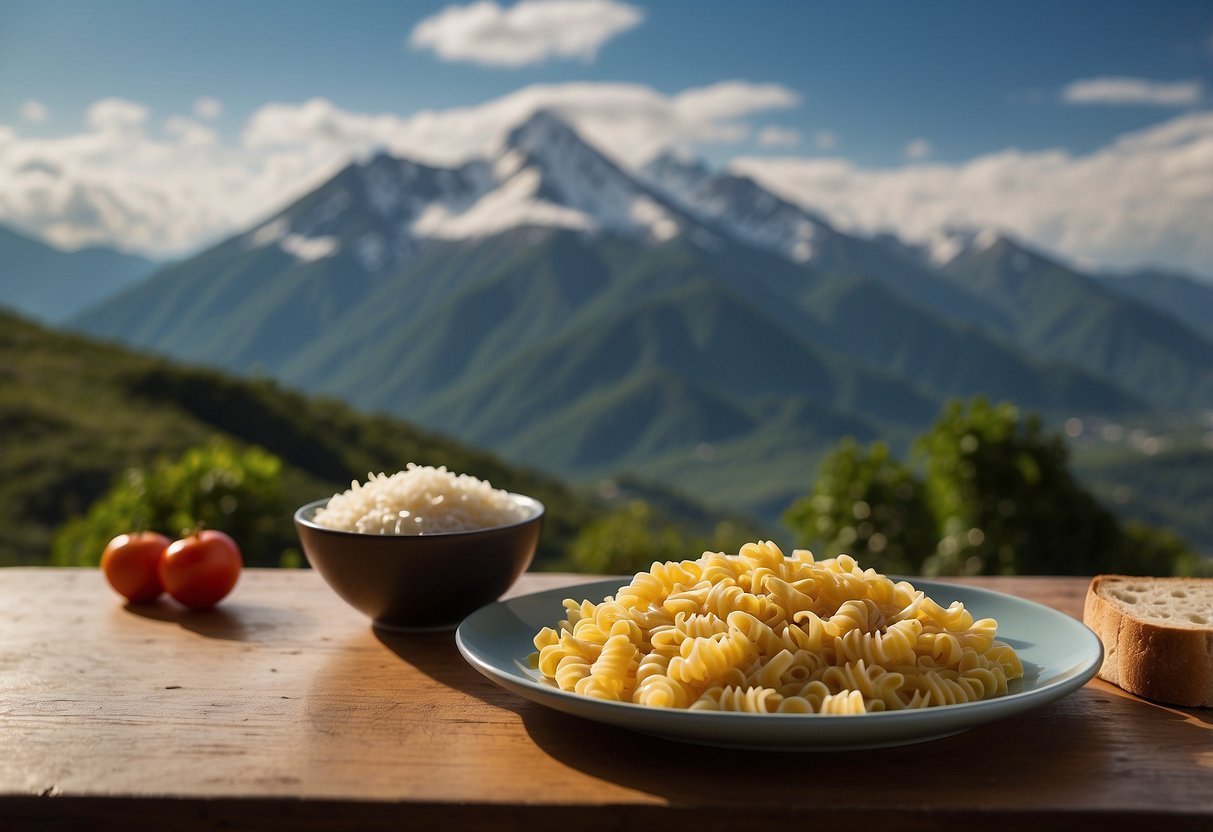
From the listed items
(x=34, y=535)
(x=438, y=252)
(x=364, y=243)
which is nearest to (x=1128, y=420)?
(x=438, y=252)

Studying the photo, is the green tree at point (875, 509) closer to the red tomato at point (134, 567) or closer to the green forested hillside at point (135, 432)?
the red tomato at point (134, 567)

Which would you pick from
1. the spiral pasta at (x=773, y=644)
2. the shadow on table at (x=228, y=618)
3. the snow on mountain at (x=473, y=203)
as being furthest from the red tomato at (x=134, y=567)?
the snow on mountain at (x=473, y=203)

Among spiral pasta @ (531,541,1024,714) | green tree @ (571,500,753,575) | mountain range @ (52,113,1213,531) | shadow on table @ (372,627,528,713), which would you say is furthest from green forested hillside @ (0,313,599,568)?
mountain range @ (52,113,1213,531)

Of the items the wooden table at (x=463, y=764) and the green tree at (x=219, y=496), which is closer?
the wooden table at (x=463, y=764)

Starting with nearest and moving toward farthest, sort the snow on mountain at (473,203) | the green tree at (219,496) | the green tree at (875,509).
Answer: the green tree at (219,496), the green tree at (875,509), the snow on mountain at (473,203)

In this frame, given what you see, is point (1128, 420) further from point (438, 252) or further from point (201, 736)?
point (201, 736)
